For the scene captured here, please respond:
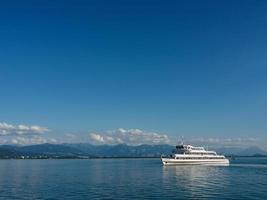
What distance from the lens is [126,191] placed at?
254 ft

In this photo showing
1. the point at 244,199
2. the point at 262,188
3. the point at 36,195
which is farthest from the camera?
the point at 262,188

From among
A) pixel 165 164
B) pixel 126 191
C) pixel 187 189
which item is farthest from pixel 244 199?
pixel 165 164

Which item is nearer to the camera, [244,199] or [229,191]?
[244,199]

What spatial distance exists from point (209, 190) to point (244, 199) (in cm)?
1368

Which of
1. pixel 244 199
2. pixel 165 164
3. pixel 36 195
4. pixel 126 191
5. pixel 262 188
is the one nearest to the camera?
pixel 244 199

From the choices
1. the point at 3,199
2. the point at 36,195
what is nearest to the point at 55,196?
the point at 36,195

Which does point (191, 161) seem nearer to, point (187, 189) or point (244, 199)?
point (187, 189)

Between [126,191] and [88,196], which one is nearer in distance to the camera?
[88,196]

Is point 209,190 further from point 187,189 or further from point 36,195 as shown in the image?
point 36,195

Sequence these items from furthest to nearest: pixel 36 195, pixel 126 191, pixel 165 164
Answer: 1. pixel 165 164
2. pixel 126 191
3. pixel 36 195

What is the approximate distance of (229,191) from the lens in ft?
255

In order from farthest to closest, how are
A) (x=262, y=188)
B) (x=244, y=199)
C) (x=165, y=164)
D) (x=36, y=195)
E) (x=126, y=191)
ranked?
(x=165, y=164) → (x=262, y=188) → (x=126, y=191) → (x=36, y=195) → (x=244, y=199)

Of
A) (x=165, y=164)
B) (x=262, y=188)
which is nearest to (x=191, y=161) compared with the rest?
(x=165, y=164)

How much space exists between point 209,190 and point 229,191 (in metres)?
4.26
